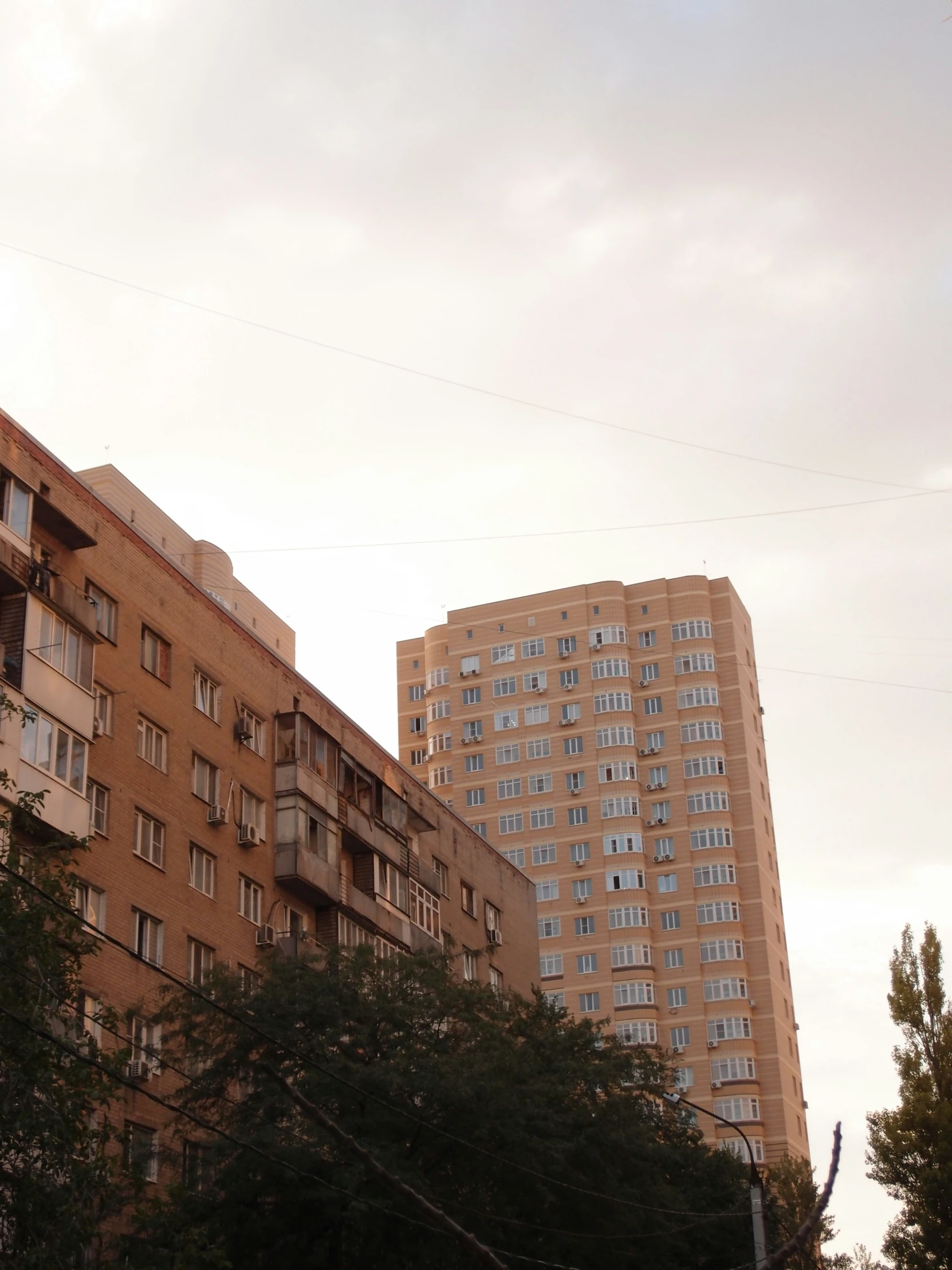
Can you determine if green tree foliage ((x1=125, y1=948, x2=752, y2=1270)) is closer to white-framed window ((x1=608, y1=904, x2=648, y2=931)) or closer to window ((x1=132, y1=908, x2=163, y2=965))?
window ((x1=132, y1=908, x2=163, y2=965))

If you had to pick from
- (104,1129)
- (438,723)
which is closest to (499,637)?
(438,723)

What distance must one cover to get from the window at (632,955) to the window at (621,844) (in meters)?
5.53

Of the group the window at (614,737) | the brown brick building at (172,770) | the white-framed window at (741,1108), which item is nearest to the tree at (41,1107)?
the brown brick building at (172,770)

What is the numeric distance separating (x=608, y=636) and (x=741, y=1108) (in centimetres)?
2941

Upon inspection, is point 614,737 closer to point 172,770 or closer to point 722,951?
point 722,951

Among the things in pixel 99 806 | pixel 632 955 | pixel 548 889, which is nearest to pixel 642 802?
pixel 548 889

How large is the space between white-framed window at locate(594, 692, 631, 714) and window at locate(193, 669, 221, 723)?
6062 centimetres

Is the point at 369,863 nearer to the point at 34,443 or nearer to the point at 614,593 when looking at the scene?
the point at 34,443

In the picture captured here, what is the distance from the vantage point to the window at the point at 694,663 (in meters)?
101

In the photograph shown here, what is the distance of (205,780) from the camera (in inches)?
1587

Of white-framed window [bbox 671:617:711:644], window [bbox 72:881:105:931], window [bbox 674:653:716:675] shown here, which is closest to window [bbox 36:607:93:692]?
window [bbox 72:881:105:931]

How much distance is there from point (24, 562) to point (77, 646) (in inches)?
96.9

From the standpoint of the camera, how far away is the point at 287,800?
43281 millimetres

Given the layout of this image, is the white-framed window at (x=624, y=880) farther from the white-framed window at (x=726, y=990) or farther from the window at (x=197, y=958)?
the window at (x=197, y=958)
